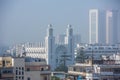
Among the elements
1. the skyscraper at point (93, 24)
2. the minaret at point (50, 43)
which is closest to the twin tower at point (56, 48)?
the minaret at point (50, 43)

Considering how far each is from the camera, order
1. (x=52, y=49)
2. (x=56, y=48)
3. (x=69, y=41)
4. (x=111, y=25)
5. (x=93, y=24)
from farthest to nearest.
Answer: (x=93, y=24)
(x=111, y=25)
(x=69, y=41)
(x=56, y=48)
(x=52, y=49)

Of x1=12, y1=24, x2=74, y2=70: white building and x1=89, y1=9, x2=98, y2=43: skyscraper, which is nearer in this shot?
x1=12, y1=24, x2=74, y2=70: white building

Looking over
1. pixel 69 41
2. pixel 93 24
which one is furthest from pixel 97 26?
pixel 69 41

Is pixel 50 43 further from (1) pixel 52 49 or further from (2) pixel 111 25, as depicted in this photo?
(2) pixel 111 25

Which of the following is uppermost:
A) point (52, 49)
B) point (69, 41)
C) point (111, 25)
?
point (111, 25)

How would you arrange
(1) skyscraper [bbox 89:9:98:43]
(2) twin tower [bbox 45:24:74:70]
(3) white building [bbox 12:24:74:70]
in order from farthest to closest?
(1) skyscraper [bbox 89:9:98:43], (2) twin tower [bbox 45:24:74:70], (3) white building [bbox 12:24:74:70]

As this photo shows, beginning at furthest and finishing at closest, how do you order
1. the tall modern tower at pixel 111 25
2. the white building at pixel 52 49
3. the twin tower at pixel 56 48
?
the tall modern tower at pixel 111 25 < the twin tower at pixel 56 48 < the white building at pixel 52 49

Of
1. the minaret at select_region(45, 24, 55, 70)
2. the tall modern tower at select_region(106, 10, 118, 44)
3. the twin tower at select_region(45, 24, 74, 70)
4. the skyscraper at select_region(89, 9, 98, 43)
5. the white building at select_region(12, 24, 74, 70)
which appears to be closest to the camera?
the white building at select_region(12, 24, 74, 70)

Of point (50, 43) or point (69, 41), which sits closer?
point (50, 43)

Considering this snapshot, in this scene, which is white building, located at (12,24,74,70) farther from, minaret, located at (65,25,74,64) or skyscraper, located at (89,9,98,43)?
skyscraper, located at (89,9,98,43)

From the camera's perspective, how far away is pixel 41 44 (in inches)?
2267

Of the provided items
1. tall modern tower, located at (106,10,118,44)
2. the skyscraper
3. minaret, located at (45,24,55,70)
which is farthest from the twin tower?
the skyscraper

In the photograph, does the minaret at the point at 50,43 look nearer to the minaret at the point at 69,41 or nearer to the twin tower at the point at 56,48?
the twin tower at the point at 56,48

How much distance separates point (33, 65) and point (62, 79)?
22.2 feet
